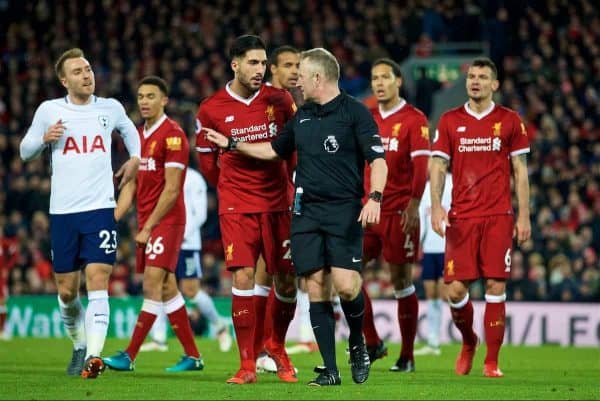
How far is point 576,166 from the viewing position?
22.3 m

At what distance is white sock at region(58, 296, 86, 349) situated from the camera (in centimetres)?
1094

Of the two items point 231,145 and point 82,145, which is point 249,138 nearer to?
point 231,145

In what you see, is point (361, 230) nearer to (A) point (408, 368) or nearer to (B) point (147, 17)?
(A) point (408, 368)

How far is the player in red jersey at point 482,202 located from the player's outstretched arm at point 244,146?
80.7 inches

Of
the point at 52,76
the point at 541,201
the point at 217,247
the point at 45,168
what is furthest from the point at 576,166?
the point at 52,76

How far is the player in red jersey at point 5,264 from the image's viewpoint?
18.2 metres

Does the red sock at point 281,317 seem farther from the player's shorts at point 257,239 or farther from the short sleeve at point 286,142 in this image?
A: the short sleeve at point 286,142

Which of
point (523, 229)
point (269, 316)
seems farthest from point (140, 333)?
point (523, 229)

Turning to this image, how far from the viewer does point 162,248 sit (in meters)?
11.8

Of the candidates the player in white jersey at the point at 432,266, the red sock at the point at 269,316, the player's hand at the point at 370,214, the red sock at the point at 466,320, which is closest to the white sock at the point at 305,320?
the player in white jersey at the point at 432,266

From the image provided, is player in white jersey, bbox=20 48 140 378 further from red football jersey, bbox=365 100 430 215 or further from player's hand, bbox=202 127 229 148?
red football jersey, bbox=365 100 430 215

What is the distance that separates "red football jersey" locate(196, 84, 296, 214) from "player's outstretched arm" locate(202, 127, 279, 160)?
319mm

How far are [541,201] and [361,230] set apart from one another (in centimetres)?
1308

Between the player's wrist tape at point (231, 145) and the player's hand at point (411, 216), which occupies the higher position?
the player's wrist tape at point (231, 145)
